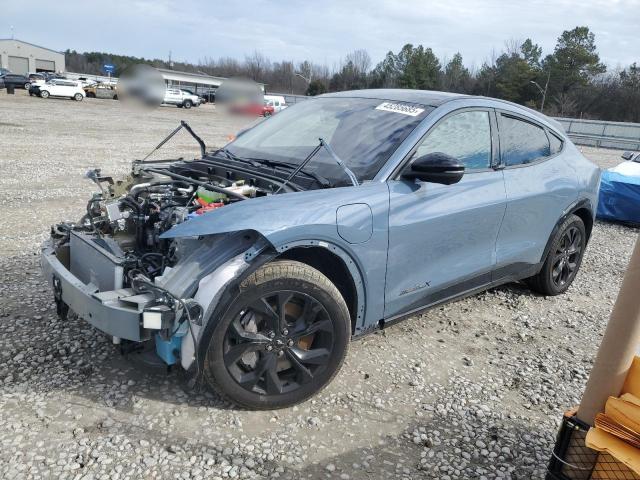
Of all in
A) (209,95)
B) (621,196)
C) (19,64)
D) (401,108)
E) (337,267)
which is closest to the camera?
(337,267)

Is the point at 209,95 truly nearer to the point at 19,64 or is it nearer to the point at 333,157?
the point at 333,157

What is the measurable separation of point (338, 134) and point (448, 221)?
99cm

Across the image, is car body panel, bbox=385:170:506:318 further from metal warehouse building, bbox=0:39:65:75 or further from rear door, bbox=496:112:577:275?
metal warehouse building, bbox=0:39:65:75

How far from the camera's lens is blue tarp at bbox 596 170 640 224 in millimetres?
8727

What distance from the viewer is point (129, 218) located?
3.29 m

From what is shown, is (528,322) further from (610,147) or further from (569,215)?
(610,147)

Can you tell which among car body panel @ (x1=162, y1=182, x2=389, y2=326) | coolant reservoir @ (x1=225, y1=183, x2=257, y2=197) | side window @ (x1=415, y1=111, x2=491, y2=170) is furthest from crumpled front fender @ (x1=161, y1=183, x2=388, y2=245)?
side window @ (x1=415, y1=111, x2=491, y2=170)

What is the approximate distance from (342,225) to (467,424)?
136 cm

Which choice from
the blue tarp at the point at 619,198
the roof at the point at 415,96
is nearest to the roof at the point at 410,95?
the roof at the point at 415,96

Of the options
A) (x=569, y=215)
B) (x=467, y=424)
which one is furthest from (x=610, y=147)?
(x=467, y=424)

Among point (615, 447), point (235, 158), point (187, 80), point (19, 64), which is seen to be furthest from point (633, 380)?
point (19, 64)

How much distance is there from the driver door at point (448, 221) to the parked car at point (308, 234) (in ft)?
0.04

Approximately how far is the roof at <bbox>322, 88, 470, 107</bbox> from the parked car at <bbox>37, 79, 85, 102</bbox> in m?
A: 37.0

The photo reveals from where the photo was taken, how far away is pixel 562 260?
4848 millimetres
